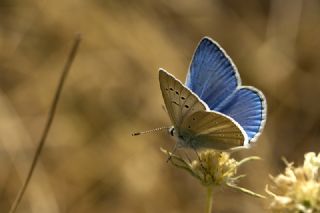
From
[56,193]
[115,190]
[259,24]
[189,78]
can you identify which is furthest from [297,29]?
[189,78]

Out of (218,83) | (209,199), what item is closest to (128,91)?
(218,83)

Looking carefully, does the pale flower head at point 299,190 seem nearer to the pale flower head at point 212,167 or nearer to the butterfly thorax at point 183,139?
the pale flower head at point 212,167

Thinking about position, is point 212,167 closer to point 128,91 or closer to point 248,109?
point 248,109

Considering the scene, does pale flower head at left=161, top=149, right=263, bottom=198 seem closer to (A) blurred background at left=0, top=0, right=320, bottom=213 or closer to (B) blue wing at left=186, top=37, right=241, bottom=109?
(B) blue wing at left=186, top=37, right=241, bottom=109

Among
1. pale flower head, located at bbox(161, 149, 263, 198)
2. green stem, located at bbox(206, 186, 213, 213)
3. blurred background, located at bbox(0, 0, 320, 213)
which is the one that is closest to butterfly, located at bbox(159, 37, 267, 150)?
pale flower head, located at bbox(161, 149, 263, 198)

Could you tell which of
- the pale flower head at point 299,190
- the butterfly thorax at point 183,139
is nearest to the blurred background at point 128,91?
the butterfly thorax at point 183,139
